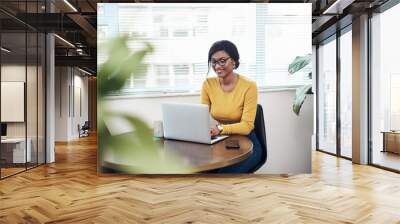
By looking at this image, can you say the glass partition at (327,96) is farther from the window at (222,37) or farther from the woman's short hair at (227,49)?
the woman's short hair at (227,49)

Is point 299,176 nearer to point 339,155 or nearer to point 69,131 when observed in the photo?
point 339,155

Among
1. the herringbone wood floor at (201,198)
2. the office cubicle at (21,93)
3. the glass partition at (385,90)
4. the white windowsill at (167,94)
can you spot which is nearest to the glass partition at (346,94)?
the glass partition at (385,90)

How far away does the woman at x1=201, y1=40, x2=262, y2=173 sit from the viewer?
6.16 metres

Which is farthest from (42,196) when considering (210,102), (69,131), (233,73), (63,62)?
(69,131)

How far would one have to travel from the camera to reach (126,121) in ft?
20.4

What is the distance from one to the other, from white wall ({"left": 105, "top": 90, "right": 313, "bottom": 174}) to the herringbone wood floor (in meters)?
0.25

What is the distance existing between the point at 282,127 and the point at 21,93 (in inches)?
182

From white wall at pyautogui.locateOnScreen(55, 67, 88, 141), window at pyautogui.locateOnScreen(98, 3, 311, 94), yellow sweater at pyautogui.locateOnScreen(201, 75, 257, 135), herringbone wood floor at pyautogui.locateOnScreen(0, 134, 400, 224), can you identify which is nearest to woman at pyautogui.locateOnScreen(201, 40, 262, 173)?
yellow sweater at pyautogui.locateOnScreen(201, 75, 257, 135)

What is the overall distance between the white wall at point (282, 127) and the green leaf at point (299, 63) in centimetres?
35

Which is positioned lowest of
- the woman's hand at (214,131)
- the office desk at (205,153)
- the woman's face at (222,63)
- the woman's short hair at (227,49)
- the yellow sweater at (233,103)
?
the office desk at (205,153)

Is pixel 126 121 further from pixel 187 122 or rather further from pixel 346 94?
pixel 346 94

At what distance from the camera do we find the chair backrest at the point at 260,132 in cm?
622

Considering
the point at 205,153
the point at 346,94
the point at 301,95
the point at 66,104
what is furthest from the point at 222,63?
the point at 66,104

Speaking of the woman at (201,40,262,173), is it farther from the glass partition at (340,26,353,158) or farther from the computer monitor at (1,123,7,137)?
the glass partition at (340,26,353,158)
